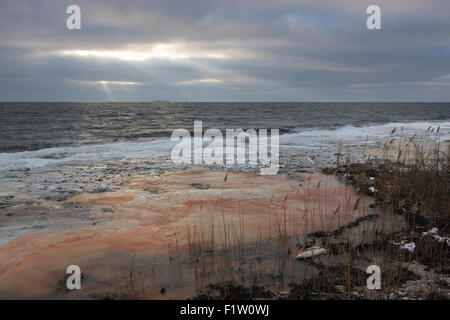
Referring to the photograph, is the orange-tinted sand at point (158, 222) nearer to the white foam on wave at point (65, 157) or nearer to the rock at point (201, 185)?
the rock at point (201, 185)

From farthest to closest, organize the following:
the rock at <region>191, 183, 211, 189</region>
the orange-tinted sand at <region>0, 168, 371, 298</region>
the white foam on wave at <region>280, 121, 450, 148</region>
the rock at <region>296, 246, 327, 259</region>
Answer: the white foam on wave at <region>280, 121, 450, 148</region> → the rock at <region>191, 183, 211, 189</region> → the rock at <region>296, 246, 327, 259</region> → the orange-tinted sand at <region>0, 168, 371, 298</region>

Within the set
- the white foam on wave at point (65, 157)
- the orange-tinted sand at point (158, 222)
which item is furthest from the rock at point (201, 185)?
the white foam on wave at point (65, 157)

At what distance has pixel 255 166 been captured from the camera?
11641 millimetres

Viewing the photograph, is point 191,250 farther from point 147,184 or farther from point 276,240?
point 147,184

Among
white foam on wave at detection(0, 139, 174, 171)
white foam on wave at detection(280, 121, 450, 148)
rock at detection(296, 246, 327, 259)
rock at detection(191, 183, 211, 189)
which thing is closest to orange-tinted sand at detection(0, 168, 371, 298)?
rock at detection(191, 183, 211, 189)

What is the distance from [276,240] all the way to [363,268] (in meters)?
1.40

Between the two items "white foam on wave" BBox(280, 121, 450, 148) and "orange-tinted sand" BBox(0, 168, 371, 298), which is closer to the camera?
"orange-tinted sand" BBox(0, 168, 371, 298)

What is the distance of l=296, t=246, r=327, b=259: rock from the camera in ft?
14.2

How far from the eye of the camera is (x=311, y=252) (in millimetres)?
4379

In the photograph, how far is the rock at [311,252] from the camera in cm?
432

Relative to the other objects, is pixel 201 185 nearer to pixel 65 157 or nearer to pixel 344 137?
pixel 65 157

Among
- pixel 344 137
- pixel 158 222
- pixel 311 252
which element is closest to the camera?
pixel 311 252

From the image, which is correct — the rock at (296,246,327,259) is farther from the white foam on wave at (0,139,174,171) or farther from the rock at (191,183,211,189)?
the white foam on wave at (0,139,174,171)

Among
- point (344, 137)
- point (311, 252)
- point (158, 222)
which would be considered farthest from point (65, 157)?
point (344, 137)
